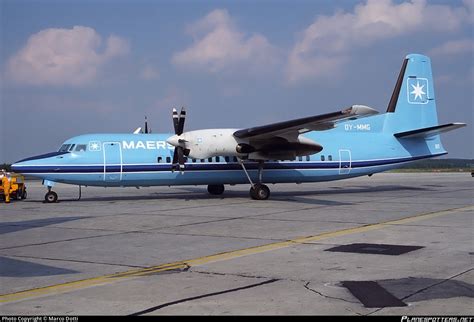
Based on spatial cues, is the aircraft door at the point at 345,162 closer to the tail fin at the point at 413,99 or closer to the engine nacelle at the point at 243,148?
the tail fin at the point at 413,99

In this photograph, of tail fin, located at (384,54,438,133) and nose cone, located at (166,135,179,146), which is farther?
tail fin, located at (384,54,438,133)

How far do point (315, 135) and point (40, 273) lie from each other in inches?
756

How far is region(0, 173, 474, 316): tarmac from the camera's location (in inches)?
268

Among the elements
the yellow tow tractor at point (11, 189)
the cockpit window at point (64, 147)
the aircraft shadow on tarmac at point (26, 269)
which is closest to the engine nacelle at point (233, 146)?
the cockpit window at point (64, 147)

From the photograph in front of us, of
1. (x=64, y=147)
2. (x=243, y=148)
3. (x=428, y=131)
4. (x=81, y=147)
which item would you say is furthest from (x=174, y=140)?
(x=428, y=131)

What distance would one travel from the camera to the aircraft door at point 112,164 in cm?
2253

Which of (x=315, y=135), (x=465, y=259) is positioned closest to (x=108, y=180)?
(x=315, y=135)

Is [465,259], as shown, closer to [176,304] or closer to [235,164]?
[176,304]

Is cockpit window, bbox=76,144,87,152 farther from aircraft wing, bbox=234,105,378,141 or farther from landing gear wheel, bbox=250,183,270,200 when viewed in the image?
landing gear wheel, bbox=250,183,270,200

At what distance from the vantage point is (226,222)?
617 inches

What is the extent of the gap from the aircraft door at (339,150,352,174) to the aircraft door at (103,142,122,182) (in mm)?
10407

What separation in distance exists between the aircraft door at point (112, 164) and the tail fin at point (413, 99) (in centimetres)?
1372

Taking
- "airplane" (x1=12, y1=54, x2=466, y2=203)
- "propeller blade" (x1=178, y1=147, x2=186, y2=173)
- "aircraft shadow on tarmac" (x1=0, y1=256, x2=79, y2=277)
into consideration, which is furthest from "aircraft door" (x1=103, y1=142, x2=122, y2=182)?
"aircraft shadow on tarmac" (x1=0, y1=256, x2=79, y2=277)

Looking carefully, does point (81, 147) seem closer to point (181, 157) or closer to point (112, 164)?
point (112, 164)
